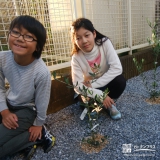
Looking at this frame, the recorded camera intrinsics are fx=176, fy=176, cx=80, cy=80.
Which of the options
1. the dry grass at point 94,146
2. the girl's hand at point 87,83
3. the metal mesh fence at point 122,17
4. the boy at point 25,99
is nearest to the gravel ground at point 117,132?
the dry grass at point 94,146

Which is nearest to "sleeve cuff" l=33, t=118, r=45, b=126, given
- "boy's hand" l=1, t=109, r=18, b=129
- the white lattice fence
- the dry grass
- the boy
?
the boy

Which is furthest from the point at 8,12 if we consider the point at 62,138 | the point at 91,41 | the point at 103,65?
the point at 62,138

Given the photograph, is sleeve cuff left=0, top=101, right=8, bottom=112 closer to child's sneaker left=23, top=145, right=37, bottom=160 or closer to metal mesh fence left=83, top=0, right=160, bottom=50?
child's sneaker left=23, top=145, right=37, bottom=160

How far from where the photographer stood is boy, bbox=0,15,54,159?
4.53 feet

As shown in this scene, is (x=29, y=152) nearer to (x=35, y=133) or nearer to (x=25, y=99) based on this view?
(x=35, y=133)

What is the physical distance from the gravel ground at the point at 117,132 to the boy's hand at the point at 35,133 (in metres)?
0.11

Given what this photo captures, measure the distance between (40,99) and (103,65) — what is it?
2.76ft

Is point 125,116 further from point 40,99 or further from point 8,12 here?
point 8,12

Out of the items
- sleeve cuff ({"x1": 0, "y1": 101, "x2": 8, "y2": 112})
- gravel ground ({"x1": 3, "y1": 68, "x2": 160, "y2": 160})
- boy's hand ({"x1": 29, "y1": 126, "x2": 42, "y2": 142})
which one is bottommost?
gravel ground ({"x1": 3, "y1": 68, "x2": 160, "y2": 160})

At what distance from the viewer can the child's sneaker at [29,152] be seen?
1.40 m

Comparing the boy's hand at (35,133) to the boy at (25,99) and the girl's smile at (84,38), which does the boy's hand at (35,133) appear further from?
the girl's smile at (84,38)

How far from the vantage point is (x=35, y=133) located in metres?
1.48

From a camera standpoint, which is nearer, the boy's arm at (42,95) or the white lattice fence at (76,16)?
the boy's arm at (42,95)

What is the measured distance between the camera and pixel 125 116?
1.89 meters
